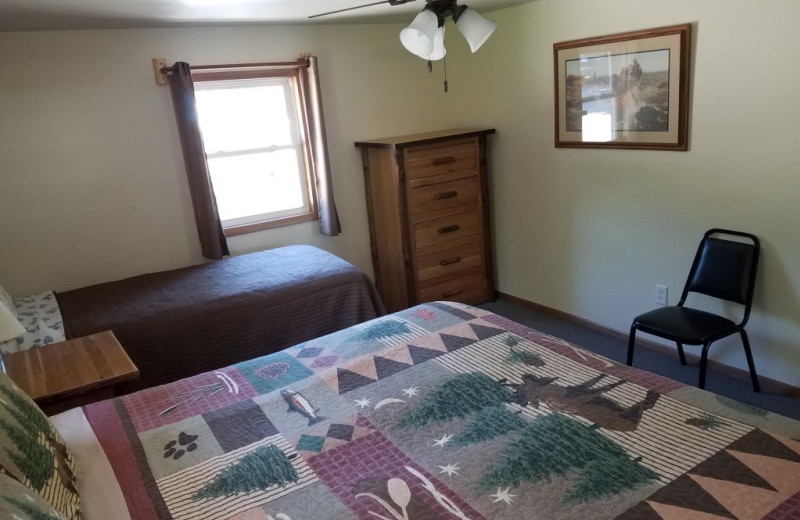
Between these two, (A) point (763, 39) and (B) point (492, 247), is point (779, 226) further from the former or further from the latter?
(B) point (492, 247)

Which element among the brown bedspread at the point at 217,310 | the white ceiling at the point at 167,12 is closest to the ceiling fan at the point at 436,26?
Result: the white ceiling at the point at 167,12

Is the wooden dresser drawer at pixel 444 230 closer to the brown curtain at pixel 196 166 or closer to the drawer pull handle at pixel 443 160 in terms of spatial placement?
the drawer pull handle at pixel 443 160

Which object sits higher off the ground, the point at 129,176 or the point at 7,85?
the point at 7,85

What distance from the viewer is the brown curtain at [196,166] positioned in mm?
3375

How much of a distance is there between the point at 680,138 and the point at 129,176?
3113mm

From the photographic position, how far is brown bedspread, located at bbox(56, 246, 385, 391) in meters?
2.75

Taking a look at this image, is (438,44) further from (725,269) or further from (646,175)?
(725,269)

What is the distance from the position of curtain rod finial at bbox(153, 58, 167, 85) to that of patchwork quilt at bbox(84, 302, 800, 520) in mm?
2162

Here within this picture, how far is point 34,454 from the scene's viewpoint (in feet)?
4.18

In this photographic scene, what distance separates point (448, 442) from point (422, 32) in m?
1.39

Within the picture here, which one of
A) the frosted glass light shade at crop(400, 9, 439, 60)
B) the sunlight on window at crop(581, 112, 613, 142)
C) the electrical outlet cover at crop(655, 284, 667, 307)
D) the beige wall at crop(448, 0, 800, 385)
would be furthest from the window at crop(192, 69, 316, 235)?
the electrical outlet cover at crop(655, 284, 667, 307)

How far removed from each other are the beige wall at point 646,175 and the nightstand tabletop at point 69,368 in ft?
9.03

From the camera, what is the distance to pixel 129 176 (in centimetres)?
343

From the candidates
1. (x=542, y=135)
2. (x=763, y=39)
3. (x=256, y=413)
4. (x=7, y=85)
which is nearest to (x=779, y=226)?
(x=763, y=39)
